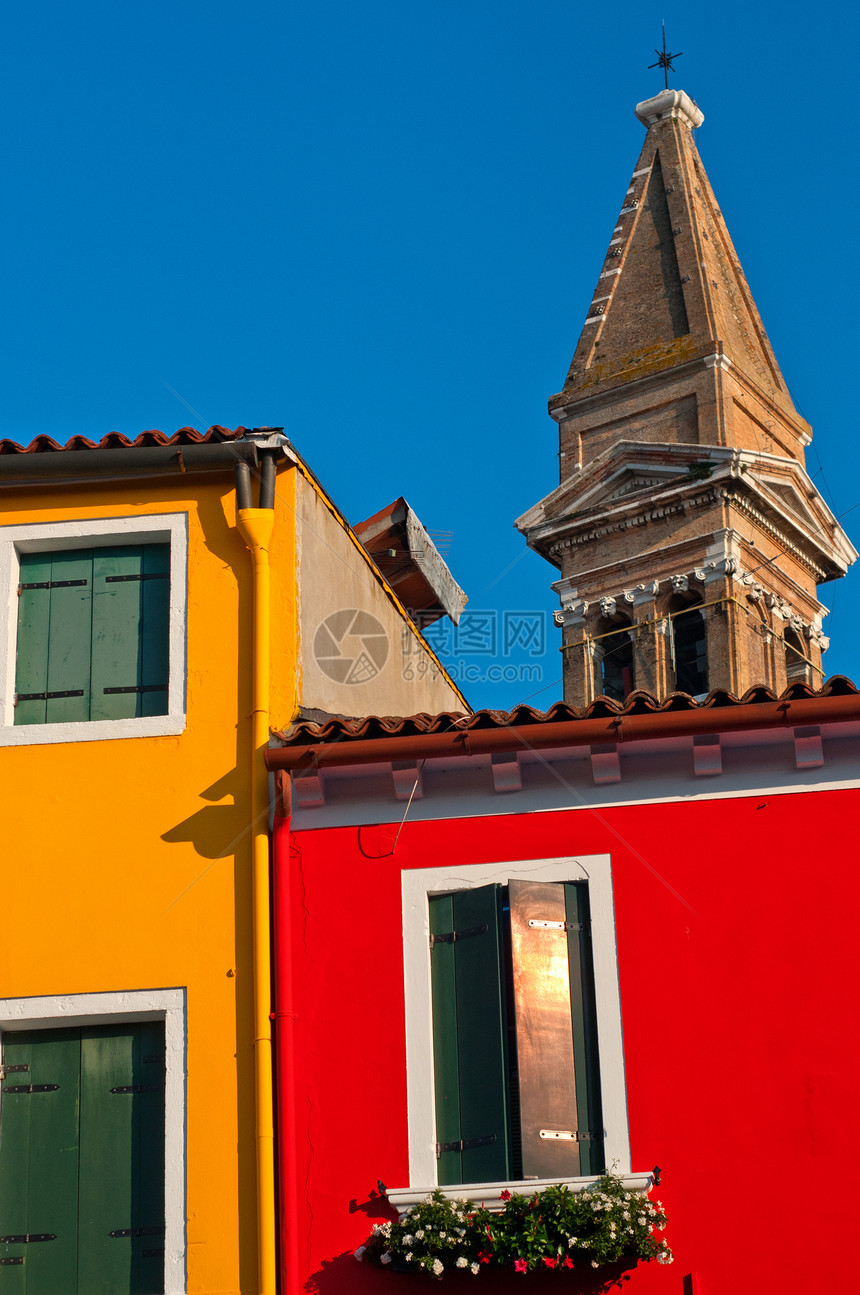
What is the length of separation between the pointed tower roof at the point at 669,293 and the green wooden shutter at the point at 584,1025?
30941 millimetres

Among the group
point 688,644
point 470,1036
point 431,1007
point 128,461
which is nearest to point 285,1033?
point 431,1007

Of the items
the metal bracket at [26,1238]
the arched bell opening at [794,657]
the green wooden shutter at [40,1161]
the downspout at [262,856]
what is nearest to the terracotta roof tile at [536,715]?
the downspout at [262,856]

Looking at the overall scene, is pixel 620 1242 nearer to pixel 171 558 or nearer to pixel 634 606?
pixel 171 558

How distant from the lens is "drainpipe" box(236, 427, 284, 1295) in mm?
8938

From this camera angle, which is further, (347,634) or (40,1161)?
(347,634)

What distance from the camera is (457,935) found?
31.3 feet

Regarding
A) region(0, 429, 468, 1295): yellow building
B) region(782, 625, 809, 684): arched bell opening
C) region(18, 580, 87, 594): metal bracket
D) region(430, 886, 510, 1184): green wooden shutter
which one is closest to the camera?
region(430, 886, 510, 1184): green wooden shutter

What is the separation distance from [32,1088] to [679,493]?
92.2 ft

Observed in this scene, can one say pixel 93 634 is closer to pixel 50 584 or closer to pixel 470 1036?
pixel 50 584

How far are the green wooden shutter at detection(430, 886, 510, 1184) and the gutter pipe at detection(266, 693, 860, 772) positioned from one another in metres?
0.81

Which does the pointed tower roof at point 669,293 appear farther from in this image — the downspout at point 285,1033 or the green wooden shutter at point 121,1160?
the green wooden shutter at point 121,1160

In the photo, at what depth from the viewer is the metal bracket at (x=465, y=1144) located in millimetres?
9016

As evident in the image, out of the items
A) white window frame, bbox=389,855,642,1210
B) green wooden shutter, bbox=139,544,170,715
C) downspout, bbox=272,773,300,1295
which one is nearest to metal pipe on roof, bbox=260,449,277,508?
green wooden shutter, bbox=139,544,170,715

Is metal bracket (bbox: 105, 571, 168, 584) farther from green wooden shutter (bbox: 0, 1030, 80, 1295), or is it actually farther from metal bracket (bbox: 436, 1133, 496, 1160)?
metal bracket (bbox: 436, 1133, 496, 1160)
